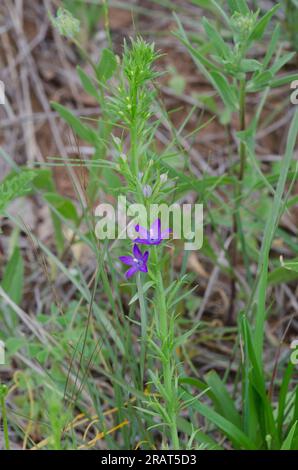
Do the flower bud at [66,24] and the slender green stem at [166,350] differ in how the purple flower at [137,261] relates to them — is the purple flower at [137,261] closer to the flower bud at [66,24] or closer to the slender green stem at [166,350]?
the slender green stem at [166,350]

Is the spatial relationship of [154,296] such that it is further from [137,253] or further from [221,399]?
[221,399]

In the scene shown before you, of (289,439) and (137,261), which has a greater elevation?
(137,261)

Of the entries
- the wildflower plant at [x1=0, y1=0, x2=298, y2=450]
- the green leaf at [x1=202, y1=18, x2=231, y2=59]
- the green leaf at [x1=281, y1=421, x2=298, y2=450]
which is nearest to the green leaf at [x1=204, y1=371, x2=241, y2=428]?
the wildflower plant at [x1=0, y1=0, x2=298, y2=450]

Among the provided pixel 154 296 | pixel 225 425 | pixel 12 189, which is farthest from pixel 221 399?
pixel 12 189

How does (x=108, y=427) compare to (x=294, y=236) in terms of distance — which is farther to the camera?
(x=294, y=236)

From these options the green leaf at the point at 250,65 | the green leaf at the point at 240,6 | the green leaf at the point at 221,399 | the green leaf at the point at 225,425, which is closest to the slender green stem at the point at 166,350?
the green leaf at the point at 225,425

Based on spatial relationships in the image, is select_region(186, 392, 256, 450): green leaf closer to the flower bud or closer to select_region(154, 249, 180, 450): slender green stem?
select_region(154, 249, 180, 450): slender green stem

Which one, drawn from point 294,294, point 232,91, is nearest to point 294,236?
point 294,294

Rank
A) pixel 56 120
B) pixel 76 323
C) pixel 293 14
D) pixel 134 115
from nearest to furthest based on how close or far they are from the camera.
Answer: pixel 134 115 → pixel 76 323 → pixel 293 14 → pixel 56 120
